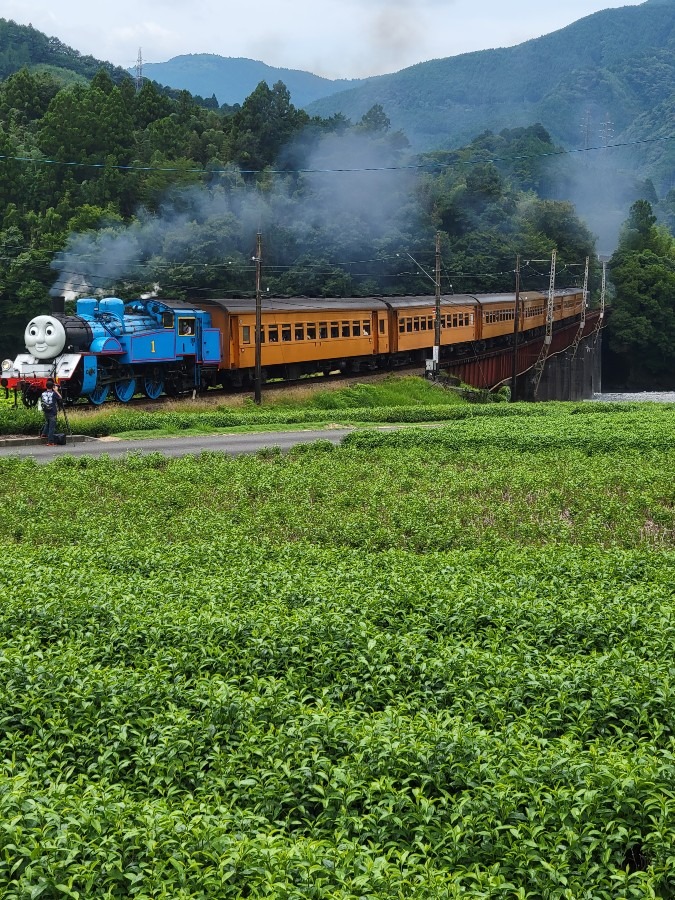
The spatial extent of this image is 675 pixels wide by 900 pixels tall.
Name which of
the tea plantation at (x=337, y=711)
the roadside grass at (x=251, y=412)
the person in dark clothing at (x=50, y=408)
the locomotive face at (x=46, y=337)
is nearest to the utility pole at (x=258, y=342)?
the roadside grass at (x=251, y=412)

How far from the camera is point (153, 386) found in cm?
3397

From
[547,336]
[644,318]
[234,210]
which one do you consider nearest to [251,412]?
[234,210]

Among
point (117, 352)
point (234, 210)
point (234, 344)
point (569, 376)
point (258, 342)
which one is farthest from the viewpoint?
point (569, 376)

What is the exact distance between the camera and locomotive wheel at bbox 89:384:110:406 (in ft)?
102

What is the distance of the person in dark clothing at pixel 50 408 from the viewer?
24609 mm

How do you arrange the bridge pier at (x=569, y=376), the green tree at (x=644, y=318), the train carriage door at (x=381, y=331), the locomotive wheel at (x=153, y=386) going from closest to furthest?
the locomotive wheel at (x=153, y=386) < the train carriage door at (x=381, y=331) < the bridge pier at (x=569, y=376) < the green tree at (x=644, y=318)

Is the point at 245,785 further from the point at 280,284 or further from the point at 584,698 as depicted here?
Answer: the point at 280,284

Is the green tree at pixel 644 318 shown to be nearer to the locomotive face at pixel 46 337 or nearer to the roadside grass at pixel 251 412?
the roadside grass at pixel 251 412

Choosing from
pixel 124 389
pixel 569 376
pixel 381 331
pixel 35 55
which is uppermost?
pixel 35 55

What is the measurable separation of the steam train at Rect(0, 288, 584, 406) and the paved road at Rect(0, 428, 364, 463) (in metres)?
4.74

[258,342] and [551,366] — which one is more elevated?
[258,342]

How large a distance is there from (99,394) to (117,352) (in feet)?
5.05

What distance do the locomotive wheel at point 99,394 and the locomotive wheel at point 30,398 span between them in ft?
5.77

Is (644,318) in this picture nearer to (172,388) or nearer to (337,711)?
(172,388)
